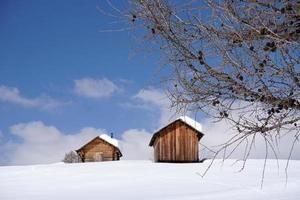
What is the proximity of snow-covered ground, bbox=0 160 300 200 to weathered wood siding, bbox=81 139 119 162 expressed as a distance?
7.90 metres

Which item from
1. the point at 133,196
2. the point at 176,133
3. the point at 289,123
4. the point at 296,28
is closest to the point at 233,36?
the point at 296,28

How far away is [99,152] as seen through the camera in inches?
1406

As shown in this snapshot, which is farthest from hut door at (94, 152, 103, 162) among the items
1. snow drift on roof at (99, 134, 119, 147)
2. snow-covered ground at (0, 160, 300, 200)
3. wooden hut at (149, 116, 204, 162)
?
snow-covered ground at (0, 160, 300, 200)

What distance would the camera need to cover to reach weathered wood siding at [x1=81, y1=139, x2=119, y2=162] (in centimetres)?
3569

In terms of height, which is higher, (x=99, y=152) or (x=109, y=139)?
(x=109, y=139)

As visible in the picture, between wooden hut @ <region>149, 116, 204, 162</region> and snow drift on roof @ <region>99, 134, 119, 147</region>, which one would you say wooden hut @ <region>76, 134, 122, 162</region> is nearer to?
snow drift on roof @ <region>99, 134, 119, 147</region>

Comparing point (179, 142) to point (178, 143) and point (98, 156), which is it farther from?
point (98, 156)

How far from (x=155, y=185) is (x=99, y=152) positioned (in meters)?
17.3

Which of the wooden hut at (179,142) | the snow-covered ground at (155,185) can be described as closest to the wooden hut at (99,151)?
the wooden hut at (179,142)

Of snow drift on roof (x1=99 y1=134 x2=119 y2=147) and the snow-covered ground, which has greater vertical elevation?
snow drift on roof (x1=99 y1=134 x2=119 y2=147)

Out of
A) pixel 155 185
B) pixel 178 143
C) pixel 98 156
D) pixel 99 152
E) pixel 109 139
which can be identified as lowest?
pixel 155 185

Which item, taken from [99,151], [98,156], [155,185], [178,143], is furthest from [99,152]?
[155,185]

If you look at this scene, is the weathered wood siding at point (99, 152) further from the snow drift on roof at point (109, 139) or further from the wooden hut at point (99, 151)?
the snow drift on roof at point (109, 139)

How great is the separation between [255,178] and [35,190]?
10.5 metres
